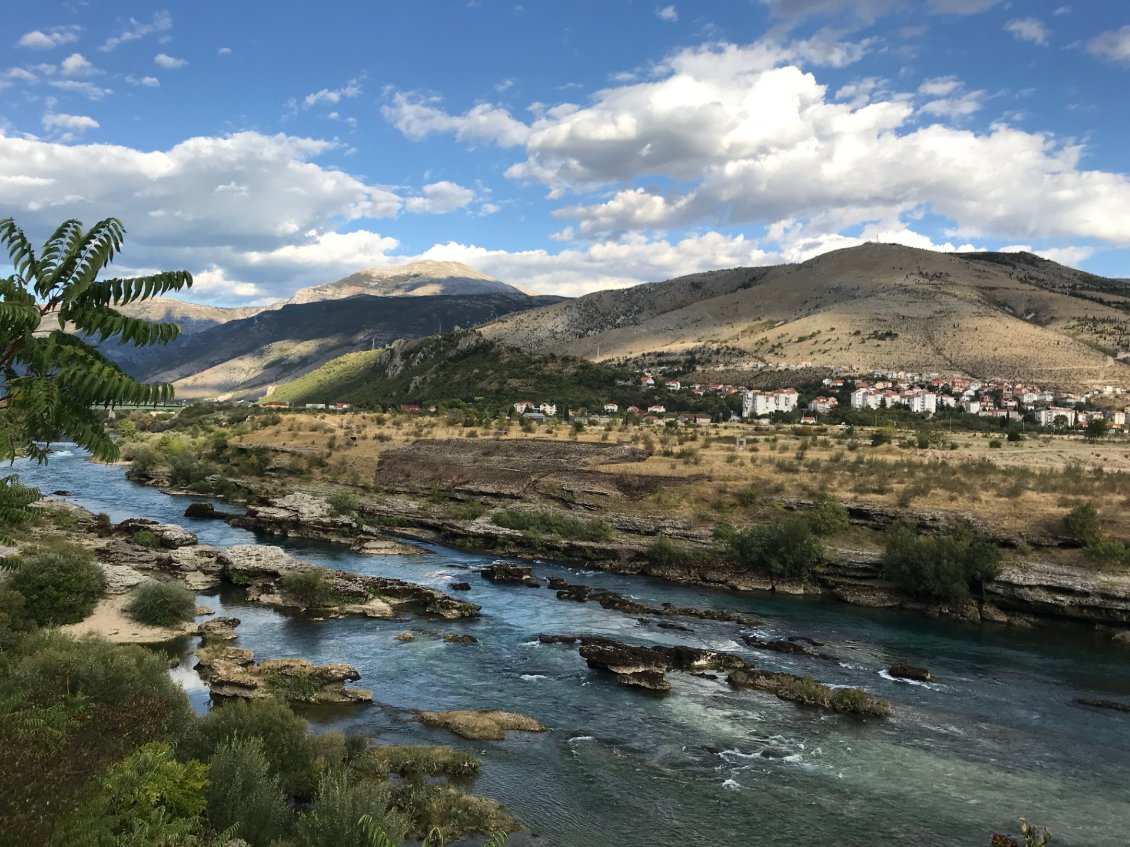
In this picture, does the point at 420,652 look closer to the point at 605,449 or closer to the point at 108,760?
the point at 108,760

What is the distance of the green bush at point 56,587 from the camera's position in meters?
27.4

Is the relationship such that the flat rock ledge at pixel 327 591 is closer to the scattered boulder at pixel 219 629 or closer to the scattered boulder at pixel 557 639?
the scattered boulder at pixel 219 629

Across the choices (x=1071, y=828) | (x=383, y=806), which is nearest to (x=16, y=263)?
(x=383, y=806)

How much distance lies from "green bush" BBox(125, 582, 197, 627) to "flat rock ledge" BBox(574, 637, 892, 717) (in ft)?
52.7

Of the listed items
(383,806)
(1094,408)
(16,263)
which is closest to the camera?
(16,263)

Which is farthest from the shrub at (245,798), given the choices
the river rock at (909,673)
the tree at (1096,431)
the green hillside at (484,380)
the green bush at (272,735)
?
the green hillside at (484,380)

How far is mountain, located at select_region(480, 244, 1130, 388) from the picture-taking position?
118875 millimetres

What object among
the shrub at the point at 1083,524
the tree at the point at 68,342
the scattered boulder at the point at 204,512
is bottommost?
the scattered boulder at the point at 204,512

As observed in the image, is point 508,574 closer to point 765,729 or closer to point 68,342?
point 765,729

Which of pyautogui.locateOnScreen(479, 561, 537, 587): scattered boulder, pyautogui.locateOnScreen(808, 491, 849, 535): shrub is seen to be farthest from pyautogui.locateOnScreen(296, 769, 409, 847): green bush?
pyautogui.locateOnScreen(808, 491, 849, 535): shrub

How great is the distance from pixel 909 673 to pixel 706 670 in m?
7.62

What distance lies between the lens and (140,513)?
54.4 meters

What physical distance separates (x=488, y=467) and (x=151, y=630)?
36.5 metres

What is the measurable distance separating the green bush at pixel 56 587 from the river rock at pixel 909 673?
3079cm
